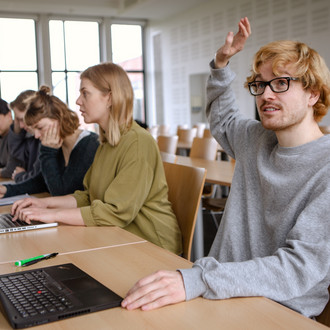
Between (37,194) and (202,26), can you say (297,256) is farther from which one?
(202,26)

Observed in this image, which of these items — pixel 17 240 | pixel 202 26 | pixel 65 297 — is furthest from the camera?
pixel 202 26

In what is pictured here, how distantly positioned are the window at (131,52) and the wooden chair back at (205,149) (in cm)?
867

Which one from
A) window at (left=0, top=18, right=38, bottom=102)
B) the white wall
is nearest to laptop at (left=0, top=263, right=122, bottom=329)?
the white wall

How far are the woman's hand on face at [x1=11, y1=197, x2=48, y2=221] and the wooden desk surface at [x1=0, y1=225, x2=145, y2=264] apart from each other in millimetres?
197

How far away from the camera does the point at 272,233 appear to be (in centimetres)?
140

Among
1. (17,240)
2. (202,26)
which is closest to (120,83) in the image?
(17,240)

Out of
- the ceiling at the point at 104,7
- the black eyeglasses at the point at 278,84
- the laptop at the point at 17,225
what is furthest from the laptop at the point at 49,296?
the ceiling at the point at 104,7

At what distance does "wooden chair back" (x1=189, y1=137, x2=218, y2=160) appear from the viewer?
15.0 feet

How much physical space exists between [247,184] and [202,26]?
34.5ft

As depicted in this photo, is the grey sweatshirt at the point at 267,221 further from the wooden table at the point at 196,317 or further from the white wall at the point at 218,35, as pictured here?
the white wall at the point at 218,35

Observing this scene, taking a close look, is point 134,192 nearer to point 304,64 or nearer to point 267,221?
point 267,221

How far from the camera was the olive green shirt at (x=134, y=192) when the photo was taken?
6.16ft

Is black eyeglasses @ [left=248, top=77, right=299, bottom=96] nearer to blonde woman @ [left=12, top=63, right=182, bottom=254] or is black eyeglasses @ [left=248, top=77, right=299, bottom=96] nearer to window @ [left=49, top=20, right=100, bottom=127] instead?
blonde woman @ [left=12, top=63, right=182, bottom=254]

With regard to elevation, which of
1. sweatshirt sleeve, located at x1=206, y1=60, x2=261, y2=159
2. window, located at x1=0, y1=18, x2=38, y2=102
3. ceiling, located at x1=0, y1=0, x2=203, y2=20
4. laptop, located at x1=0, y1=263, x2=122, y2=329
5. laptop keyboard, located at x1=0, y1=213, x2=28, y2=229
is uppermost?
ceiling, located at x1=0, y1=0, x2=203, y2=20
